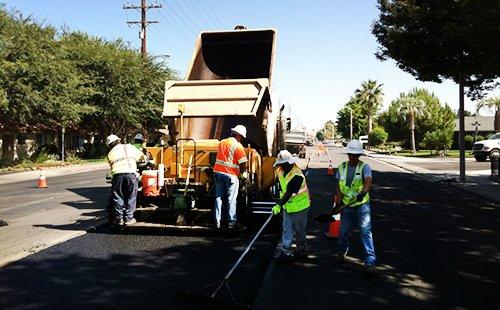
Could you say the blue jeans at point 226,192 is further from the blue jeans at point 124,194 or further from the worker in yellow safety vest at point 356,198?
the worker in yellow safety vest at point 356,198

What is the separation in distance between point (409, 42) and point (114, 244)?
43.3 ft

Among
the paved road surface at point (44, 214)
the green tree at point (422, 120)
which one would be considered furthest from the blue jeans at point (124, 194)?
the green tree at point (422, 120)

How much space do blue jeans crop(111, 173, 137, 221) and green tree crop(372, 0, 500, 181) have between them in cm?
974

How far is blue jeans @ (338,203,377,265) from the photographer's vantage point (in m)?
5.51

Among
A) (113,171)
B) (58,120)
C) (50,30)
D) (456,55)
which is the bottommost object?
(113,171)

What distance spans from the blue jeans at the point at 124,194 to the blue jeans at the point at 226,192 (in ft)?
4.83

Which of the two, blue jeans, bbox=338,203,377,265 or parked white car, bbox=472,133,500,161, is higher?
parked white car, bbox=472,133,500,161

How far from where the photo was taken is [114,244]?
23.2 ft

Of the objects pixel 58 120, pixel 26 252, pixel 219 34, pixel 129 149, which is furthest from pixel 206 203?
pixel 58 120

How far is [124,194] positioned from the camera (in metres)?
7.62

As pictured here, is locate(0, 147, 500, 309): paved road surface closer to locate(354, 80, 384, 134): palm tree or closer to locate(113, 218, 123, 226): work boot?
locate(113, 218, 123, 226): work boot

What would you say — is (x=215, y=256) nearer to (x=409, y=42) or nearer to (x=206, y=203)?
(x=206, y=203)

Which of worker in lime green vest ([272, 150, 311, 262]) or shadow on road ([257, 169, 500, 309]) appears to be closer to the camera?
shadow on road ([257, 169, 500, 309])

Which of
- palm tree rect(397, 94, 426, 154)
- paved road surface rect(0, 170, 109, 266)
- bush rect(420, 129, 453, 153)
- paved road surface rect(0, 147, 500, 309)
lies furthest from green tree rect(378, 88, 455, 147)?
paved road surface rect(0, 147, 500, 309)
